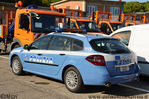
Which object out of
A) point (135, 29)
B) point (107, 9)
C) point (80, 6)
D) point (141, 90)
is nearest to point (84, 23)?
point (135, 29)

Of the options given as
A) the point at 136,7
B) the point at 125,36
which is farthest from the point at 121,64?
the point at 136,7

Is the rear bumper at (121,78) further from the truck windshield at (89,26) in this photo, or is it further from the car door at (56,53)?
the truck windshield at (89,26)

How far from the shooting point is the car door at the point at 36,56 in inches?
256

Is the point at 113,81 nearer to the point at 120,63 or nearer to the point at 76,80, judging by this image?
the point at 120,63

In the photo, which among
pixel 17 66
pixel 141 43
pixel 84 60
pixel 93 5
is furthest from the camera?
pixel 93 5

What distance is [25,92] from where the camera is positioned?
550cm

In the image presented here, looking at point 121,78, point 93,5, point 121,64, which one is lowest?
point 121,78

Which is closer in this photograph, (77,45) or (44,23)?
(77,45)

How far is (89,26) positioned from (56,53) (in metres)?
8.06

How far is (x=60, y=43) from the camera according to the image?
6.08 m

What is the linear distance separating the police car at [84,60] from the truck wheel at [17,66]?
976 millimetres

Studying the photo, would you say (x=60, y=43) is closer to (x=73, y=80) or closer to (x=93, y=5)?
(x=73, y=80)

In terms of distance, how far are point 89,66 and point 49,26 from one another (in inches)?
198

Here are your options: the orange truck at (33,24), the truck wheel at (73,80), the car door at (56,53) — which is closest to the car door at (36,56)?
the car door at (56,53)
